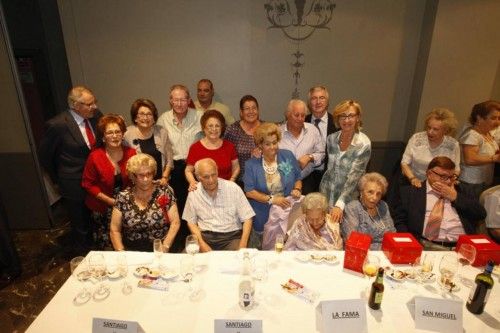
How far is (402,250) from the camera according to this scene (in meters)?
2.15

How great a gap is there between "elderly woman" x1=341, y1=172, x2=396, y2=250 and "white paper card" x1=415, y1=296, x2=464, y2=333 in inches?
33.5

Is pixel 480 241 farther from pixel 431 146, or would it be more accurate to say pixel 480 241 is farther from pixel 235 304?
pixel 235 304

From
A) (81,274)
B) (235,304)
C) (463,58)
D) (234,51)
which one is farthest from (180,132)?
(463,58)

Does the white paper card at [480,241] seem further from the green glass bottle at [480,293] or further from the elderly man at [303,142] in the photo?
the elderly man at [303,142]

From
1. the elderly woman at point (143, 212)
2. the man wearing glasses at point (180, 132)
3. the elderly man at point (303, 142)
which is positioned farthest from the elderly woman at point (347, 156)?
the man wearing glasses at point (180, 132)

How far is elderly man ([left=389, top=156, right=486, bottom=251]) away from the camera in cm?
272

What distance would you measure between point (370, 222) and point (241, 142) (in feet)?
4.88

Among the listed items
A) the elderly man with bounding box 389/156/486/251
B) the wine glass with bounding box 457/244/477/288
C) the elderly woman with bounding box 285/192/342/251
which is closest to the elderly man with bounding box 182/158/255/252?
Result: the elderly woman with bounding box 285/192/342/251

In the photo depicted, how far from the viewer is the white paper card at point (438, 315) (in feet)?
5.52

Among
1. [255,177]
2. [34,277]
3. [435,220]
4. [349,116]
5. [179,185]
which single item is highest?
[349,116]

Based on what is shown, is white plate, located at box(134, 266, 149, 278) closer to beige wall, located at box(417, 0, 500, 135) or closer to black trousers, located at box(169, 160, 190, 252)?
black trousers, located at box(169, 160, 190, 252)

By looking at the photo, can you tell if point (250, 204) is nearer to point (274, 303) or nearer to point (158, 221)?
point (158, 221)

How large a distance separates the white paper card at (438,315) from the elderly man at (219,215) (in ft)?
4.55

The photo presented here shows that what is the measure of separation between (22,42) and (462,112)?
247 inches
